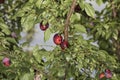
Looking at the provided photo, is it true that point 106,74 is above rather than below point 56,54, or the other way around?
below

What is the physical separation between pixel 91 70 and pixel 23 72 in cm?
53

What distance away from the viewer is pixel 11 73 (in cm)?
272

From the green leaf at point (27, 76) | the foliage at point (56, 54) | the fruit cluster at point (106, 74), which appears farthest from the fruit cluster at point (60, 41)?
the fruit cluster at point (106, 74)

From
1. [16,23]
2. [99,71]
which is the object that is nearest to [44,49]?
[99,71]

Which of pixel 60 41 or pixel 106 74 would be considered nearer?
pixel 60 41

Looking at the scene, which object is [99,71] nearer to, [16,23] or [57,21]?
[57,21]

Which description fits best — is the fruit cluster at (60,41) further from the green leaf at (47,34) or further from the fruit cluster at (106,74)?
the fruit cluster at (106,74)

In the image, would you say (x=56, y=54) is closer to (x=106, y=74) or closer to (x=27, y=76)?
(x=27, y=76)

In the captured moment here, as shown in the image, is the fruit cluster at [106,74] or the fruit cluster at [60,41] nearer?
the fruit cluster at [60,41]

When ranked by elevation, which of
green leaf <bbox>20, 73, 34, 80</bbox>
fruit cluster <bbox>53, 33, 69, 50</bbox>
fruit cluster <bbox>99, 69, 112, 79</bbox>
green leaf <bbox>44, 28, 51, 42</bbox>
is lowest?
fruit cluster <bbox>99, 69, 112, 79</bbox>

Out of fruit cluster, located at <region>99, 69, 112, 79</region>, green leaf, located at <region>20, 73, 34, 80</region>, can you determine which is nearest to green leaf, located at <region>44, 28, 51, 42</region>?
green leaf, located at <region>20, 73, 34, 80</region>

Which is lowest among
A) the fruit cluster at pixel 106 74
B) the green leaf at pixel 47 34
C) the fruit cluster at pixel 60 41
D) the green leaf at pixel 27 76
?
the fruit cluster at pixel 106 74

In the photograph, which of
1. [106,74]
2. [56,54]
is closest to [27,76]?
[56,54]

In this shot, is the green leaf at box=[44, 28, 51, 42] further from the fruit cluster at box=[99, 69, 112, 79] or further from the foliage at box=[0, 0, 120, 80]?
the fruit cluster at box=[99, 69, 112, 79]
